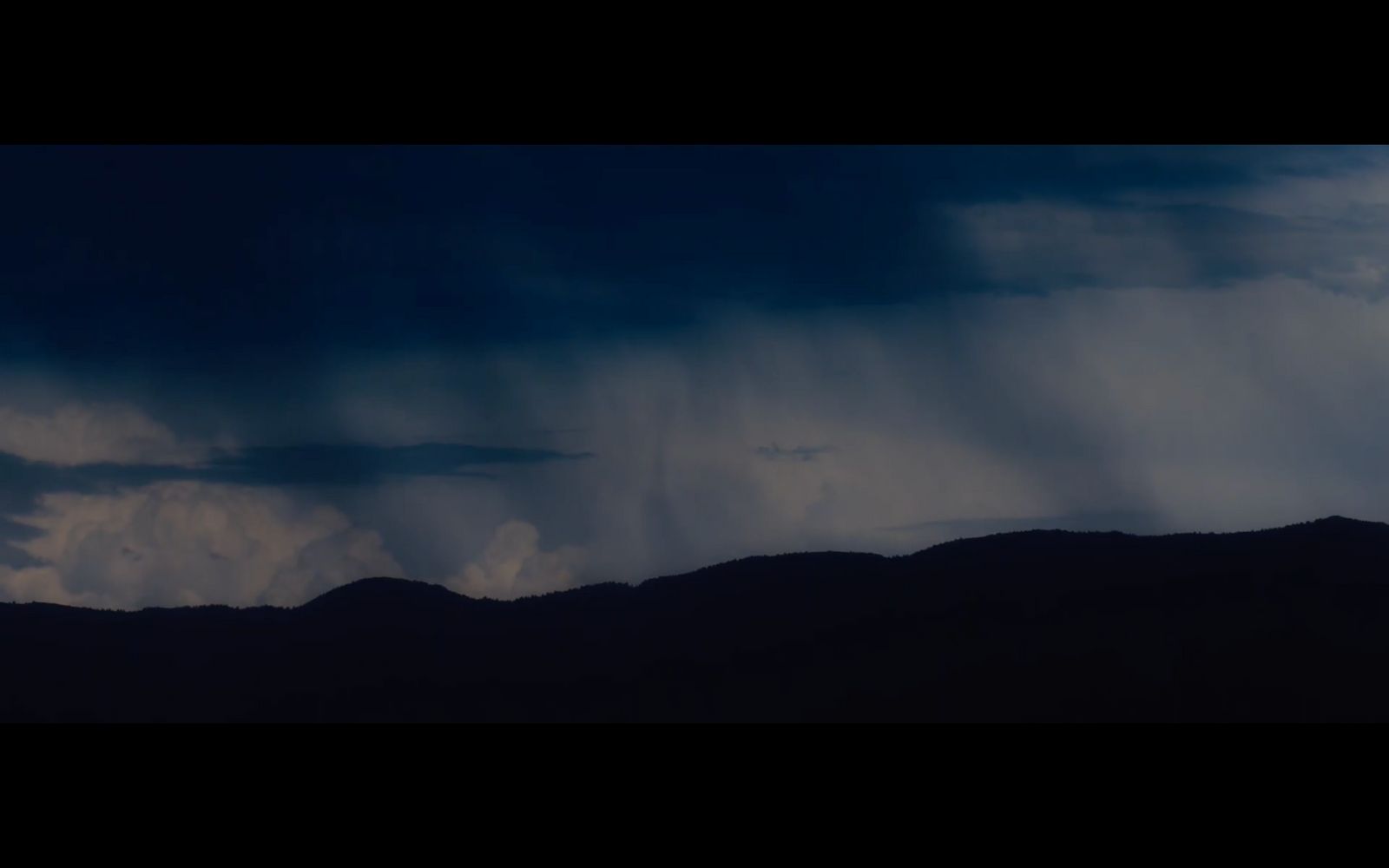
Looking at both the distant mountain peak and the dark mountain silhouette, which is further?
the distant mountain peak

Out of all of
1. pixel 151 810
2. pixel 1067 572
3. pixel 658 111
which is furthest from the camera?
pixel 1067 572

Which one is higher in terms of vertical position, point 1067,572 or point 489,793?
point 1067,572

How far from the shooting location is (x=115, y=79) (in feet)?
10.00

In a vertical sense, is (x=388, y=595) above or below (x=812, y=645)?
above

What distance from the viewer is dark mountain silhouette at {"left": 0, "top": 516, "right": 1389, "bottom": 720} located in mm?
7723

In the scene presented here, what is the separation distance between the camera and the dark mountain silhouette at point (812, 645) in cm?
772

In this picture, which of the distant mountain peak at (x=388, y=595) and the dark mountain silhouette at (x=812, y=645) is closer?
the dark mountain silhouette at (x=812, y=645)

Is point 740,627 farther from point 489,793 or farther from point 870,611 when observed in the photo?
point 489,793

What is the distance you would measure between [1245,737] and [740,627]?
15.3ft

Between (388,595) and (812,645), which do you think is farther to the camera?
(388,595)

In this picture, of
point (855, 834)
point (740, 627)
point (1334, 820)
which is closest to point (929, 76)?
point (855, 834)

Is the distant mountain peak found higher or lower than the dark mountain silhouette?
higher

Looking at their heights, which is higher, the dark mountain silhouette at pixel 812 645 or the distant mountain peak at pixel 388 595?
the distant mountain peak at pixel 388 595

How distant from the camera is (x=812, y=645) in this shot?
26.3 feet
